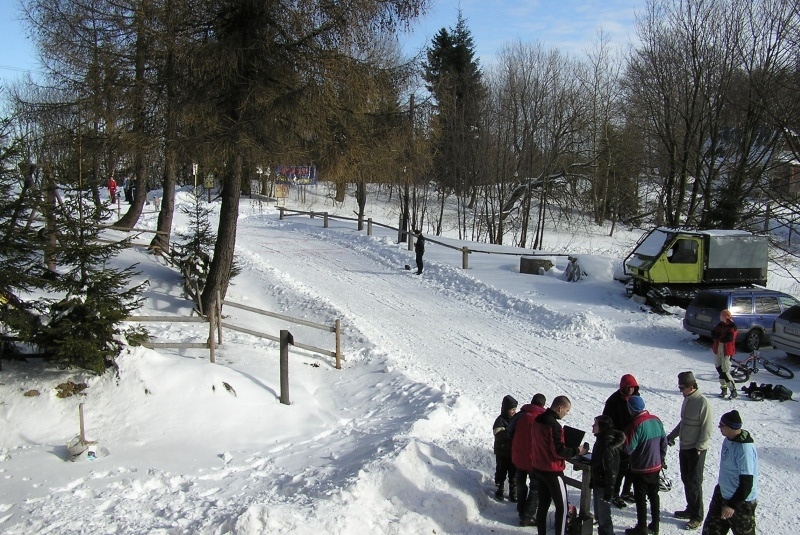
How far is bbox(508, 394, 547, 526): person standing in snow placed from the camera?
19.7 ft

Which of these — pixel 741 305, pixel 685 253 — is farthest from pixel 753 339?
pixel 685 253

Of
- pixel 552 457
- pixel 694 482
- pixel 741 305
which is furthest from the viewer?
pixel 741 305

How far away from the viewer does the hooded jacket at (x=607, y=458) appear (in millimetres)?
5883

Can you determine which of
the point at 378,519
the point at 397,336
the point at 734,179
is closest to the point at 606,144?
the point at 734,179

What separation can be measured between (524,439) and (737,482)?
184cm

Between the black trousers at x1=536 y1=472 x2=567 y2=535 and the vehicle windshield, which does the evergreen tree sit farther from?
the vehicle windshield

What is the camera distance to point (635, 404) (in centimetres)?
635

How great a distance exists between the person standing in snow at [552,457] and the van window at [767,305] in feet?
33.8

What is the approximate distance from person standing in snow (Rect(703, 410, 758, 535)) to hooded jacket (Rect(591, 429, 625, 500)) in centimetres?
89

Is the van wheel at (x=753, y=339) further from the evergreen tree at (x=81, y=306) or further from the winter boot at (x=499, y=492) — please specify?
the evergreen tree at (x=81, y=306)

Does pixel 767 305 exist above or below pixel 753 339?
above

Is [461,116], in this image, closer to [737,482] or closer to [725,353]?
[725,353]

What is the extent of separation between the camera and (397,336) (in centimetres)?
1404

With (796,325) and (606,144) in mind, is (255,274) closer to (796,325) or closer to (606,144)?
(796,325)
